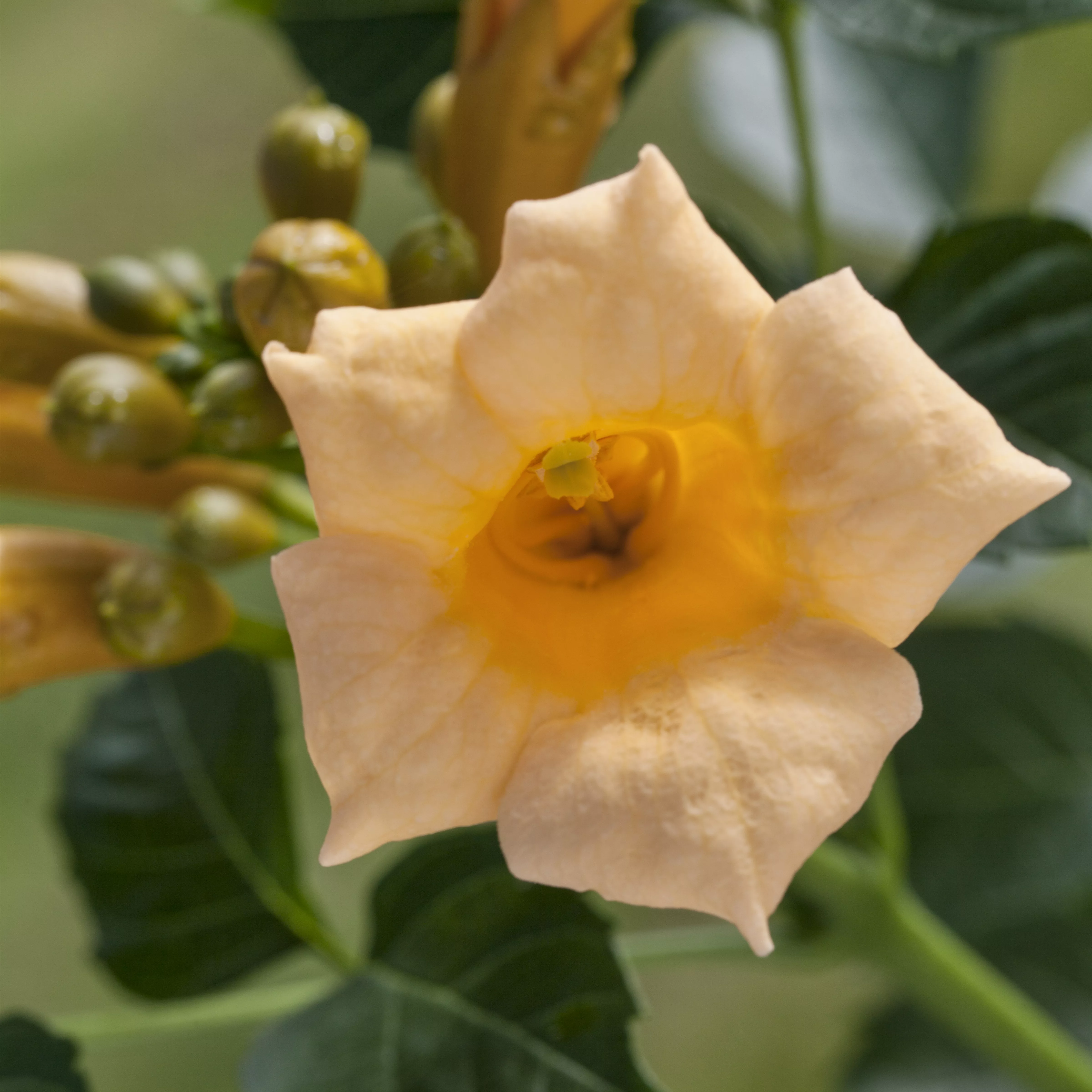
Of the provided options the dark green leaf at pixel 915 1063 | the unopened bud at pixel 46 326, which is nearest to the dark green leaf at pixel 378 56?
the unopened bud at pixel 46 326

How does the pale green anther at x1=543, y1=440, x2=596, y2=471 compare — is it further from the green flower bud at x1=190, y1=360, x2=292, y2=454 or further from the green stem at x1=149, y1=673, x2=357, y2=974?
the green stem at x1=149, y1=673, x2=357, y2=974

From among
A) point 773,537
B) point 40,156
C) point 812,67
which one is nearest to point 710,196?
point 812,67

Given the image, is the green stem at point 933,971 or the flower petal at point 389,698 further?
the green stem at point 933,971

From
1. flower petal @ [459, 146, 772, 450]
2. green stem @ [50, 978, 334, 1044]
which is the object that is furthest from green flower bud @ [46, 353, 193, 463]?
green stem @ [50, 978, 334, 1044]

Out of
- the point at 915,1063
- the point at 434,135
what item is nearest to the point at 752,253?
the point at 434,135

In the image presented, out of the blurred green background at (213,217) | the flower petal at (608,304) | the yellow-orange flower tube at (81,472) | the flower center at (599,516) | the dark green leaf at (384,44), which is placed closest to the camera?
the flower petal at (608,304)

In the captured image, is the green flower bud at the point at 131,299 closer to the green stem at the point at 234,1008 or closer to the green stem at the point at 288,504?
the green stem at the point at 288,504
